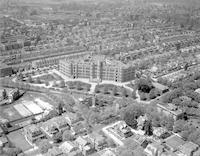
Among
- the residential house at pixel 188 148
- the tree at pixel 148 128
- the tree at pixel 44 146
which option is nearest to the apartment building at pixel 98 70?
the tree at pixel 148 128

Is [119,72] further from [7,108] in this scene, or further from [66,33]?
[66,33]

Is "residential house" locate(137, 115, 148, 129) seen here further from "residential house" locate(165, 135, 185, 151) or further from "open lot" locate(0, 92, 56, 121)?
"open lot" locate(0, 92, 56, 121)

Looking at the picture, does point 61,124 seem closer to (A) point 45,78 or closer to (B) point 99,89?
(B) point 99,89

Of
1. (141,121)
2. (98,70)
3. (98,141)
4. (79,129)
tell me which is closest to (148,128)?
(141,121)

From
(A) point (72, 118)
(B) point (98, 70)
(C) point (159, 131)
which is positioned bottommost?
(C) point (159, 131)

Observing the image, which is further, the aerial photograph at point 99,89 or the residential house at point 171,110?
the residential house at point 171,110

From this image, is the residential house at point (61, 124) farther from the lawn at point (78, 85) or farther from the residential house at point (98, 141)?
the lawn at point (78, 85)
